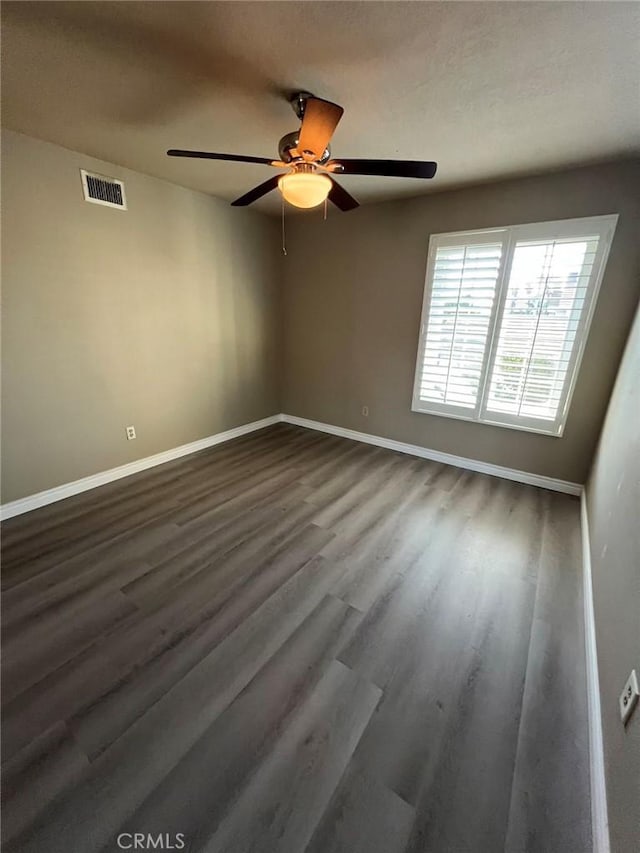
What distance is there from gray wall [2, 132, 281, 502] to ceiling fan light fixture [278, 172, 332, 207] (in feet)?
5.84

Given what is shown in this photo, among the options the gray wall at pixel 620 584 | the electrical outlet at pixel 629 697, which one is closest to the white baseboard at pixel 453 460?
the gray wall at pixel 620 584

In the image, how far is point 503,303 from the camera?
2.94 meters

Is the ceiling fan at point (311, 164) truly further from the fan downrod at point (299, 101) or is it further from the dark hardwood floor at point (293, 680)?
the dark hardwood floor at point (293, 680)

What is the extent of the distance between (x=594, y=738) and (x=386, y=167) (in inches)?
98.8

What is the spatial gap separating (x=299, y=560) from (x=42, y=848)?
4.53 ft

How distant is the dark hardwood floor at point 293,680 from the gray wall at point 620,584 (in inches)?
8.0

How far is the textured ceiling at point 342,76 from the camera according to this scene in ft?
4.21

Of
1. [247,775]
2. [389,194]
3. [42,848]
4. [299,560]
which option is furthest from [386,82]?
[42,848]

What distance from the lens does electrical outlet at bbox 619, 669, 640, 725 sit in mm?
976

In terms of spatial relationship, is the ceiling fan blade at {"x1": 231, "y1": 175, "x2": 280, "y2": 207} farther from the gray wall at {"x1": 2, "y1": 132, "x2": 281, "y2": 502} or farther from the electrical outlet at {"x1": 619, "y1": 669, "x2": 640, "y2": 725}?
the electrical outlet at {"x1": 619, "y1": 669, "x2": 640, "y2": 725}

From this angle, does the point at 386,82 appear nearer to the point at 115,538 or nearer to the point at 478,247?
the point at 478,247

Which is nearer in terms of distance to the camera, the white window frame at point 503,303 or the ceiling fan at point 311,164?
the ceiling fan at point 311,164

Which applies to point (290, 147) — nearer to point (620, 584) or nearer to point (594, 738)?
point (620, 584)

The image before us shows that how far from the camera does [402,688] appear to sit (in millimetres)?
1409
